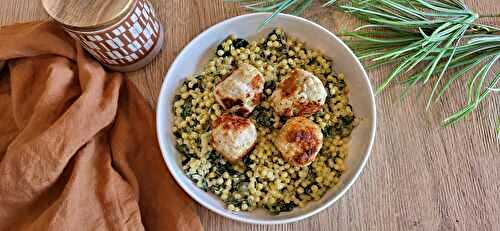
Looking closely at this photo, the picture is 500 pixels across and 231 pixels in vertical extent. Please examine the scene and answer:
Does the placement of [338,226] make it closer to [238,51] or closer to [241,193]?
[241,193]

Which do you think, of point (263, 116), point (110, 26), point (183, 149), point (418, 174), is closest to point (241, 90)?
point (263, 116)

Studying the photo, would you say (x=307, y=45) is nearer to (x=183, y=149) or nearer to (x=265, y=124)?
(x=265, y=124)

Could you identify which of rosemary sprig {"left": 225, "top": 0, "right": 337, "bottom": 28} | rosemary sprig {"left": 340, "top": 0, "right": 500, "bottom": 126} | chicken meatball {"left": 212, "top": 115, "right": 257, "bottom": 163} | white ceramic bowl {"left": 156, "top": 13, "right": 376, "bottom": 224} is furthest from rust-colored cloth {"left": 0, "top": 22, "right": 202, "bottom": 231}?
Result: rosemary sprig {"left": 340, "top": 0, "right": 500, "bottom": 126}

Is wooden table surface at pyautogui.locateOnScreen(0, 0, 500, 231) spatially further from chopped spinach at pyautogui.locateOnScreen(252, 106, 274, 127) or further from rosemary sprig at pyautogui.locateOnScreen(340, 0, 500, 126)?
chopped spinach at pyautogui.locateOnScreen(252, 106, 274, 127)

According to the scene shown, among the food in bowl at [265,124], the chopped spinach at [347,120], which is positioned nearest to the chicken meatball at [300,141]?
the food in bowl at [265,124]

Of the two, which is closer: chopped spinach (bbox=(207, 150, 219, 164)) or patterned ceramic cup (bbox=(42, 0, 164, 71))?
patterned ceramic cup (bbox=(42, 0, 164, 71))

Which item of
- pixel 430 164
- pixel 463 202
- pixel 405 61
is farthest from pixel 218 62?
pixel 463 202
